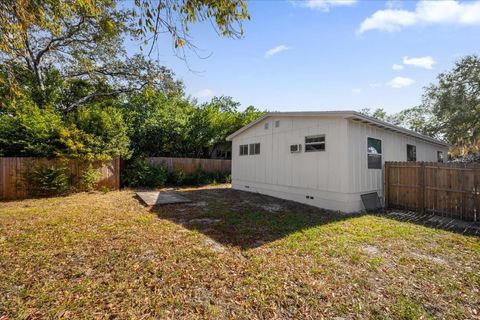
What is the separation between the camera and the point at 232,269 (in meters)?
3.22

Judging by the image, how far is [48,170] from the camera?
8.71m

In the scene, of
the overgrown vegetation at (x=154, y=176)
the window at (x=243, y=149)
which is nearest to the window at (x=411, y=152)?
the window at (x=243, y=149)

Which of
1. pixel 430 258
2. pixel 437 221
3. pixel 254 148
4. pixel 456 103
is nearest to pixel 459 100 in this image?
pixel 456 103

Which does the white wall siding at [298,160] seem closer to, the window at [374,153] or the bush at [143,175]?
the window at [374,153]

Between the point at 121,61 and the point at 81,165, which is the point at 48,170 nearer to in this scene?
the point at 81,165

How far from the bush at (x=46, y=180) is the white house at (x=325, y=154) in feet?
26.4

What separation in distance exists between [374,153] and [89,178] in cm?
1166

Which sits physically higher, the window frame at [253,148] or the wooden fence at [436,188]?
the window frame at [253,148]

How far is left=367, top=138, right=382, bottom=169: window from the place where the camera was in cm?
757

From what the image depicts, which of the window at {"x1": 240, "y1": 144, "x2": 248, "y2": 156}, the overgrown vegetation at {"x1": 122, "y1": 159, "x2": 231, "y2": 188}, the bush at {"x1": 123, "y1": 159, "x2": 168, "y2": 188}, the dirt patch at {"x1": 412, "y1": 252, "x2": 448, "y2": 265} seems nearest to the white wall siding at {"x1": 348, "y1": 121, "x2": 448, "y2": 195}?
the dirt patch at {"x1": 412, "y1": 252, "x2": 448, "y2": 265}

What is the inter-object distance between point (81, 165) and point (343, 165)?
421 inches

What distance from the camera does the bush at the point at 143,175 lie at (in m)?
11.7

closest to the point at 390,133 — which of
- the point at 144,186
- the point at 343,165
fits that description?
the point at 343,165

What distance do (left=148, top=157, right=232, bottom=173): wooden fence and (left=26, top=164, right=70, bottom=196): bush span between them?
428 cm
